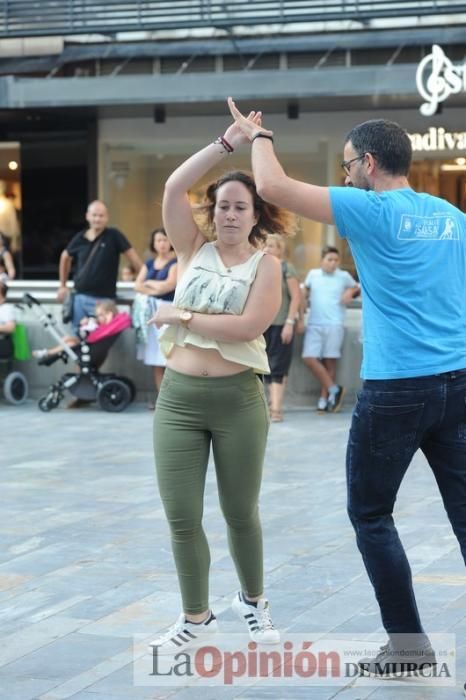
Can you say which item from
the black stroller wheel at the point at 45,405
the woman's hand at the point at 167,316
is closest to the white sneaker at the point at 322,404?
the black stroller wheel at the point at 45,405

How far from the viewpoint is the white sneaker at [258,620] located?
473 cm

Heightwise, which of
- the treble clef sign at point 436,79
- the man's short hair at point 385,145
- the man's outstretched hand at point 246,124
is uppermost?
the treble clef sign at point 436,79

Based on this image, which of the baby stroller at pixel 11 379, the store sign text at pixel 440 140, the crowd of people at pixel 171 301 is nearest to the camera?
the crowd of people at pixel 171 301

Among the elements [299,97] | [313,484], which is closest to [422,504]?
[313,484]

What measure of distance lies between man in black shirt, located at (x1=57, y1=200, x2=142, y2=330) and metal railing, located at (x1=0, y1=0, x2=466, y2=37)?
4015 millimetres

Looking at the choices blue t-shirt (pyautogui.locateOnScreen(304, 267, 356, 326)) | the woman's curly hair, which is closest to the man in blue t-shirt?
the woman's curly hair

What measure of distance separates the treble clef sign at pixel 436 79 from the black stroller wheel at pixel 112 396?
4.92m

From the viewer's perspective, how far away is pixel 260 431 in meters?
4.72

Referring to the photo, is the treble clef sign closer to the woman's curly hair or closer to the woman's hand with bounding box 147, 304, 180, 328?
the woman's curly hair

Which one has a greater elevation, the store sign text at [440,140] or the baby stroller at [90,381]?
the store sign text at [440,140]

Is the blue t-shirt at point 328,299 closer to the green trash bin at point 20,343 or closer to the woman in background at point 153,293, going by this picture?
the woman in background at point 153,293

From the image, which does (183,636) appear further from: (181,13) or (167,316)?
(181,13)

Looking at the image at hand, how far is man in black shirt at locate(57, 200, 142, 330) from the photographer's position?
1298 cm

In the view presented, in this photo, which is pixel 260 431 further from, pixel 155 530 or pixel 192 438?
pixel 155 530
